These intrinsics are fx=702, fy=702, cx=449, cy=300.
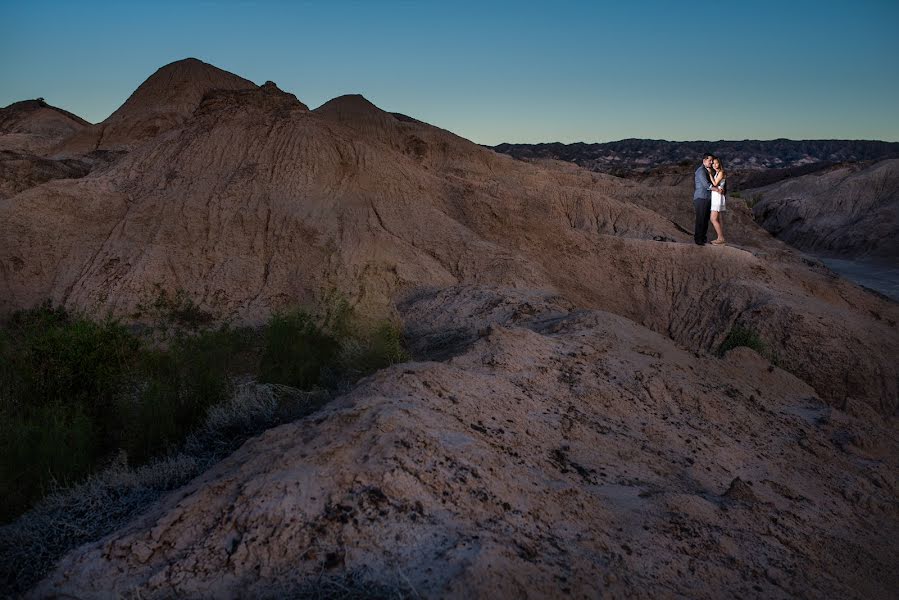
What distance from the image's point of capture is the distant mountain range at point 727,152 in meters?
59.4

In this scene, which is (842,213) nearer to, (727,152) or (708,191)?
(708,191)

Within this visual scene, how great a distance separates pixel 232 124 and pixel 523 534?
409 inches

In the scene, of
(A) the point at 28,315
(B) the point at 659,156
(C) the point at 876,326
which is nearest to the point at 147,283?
(A) the point at 28,315

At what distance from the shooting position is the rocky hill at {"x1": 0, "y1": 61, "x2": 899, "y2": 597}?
314 centimetres

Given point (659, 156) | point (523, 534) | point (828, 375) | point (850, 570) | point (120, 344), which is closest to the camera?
point (523, 534)

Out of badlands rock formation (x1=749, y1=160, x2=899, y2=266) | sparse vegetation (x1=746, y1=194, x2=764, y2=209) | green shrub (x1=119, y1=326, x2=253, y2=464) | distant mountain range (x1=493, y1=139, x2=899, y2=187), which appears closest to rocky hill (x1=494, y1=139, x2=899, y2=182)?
distant mountain range (x1=493, y1=139, x2=899, y2=187)

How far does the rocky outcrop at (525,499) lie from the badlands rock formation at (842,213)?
19.4 meters

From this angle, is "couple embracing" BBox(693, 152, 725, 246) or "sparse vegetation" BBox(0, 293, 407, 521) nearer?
"sparse vegetation" BBox(0, 293, 407, 521)

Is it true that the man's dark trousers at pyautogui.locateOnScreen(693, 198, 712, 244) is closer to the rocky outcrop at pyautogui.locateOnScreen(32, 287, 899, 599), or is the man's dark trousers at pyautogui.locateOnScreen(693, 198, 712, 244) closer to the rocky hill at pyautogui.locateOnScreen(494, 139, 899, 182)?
the rocky outcrop at pyautogui.locateOnScreen(32, 287, 899, 599)

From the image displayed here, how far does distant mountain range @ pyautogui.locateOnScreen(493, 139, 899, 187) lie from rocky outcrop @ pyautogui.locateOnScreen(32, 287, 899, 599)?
168 feet

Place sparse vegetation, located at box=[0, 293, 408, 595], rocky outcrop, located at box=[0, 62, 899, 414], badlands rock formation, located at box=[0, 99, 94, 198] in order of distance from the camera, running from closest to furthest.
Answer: sparse vegetation, located at box=[0, 293, 408, 595]
rocky outcrop, located at box=[0, 62, 899, 414]
badlands rock formation, located at box=[0, 99, 94, 198]

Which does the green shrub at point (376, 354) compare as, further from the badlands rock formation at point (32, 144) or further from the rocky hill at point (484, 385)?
the badlands rock formation at point (32, 144)

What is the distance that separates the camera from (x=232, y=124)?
1193 cm

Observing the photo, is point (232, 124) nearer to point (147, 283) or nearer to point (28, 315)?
point (147, 283)
